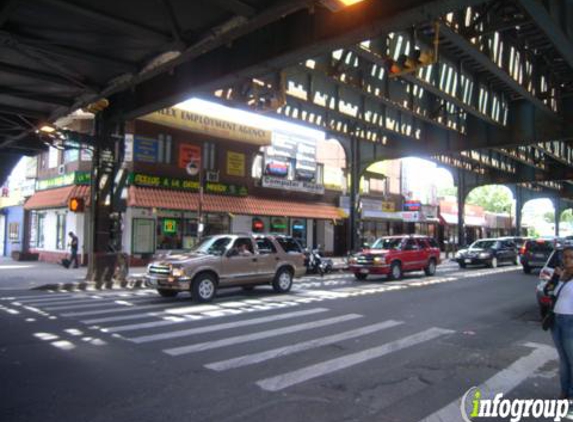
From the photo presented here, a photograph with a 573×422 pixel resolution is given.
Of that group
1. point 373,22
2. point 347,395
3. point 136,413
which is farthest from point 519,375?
point 373,22

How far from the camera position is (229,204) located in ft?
88.2

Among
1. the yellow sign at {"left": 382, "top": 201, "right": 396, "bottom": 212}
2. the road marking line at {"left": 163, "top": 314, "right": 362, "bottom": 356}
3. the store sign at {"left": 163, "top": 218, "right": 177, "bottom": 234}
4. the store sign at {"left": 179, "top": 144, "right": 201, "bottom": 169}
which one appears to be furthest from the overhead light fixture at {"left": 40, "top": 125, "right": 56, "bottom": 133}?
the yellow sign at {"left": 382, "top": 201, "right": 396, "bottom": 212}

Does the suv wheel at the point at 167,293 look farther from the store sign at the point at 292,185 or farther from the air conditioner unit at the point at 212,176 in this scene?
the store sign at the point at 292,185

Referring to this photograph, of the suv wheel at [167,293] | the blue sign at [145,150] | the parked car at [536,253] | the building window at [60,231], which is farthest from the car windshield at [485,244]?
the building window at [60,231]

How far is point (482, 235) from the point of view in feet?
199

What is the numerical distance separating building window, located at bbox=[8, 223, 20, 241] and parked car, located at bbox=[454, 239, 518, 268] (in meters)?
26.5

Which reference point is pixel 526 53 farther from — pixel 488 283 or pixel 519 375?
pixel 519 375

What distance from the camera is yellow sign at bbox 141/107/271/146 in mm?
24312

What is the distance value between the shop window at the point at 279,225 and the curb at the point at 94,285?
14125 millimetres

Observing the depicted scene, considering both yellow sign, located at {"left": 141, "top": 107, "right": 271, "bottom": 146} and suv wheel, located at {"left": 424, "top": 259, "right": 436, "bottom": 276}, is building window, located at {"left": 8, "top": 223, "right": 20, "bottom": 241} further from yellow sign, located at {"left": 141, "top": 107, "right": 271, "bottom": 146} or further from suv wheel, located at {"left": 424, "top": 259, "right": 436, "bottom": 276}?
suv wheel, located at {"left": 424, "top": 259, "right": 436, "bottom": 276}

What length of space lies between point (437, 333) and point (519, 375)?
107 inches

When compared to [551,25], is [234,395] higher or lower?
lower

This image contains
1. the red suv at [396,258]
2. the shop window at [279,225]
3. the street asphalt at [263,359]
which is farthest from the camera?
the shop window at [279,225]

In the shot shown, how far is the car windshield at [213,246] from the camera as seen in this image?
1390 cm
